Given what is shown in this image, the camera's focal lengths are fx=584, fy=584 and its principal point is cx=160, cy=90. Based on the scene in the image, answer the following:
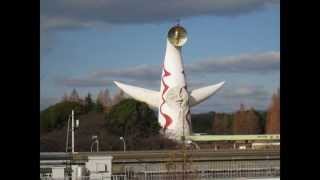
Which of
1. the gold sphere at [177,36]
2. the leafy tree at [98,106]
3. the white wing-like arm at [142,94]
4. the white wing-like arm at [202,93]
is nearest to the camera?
the gold sphere at [177,36]

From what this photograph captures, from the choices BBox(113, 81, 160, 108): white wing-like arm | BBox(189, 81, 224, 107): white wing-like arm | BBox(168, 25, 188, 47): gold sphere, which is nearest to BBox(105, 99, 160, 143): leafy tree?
BBox(113, 81, 160, 108): white wing-like arm

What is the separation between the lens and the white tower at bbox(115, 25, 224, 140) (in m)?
14.1

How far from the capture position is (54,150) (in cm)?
1095

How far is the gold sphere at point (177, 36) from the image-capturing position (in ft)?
44.6

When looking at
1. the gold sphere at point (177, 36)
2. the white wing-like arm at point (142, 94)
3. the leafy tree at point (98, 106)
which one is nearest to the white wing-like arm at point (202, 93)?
the white wing-like arm at point (142, 94)

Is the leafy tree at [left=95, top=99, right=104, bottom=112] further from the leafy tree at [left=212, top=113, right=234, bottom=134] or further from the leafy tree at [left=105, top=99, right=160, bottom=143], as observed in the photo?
the leafy tree at [left=212, top=113, right=234, bottom=134]

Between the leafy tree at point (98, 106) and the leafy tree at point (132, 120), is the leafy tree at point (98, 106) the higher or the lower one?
the higher one

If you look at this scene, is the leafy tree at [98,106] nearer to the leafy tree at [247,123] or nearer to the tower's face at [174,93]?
the tower's face at [174,93]

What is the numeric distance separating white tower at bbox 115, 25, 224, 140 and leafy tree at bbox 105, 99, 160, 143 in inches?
8.4

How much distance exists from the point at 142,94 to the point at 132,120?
4.16 feet

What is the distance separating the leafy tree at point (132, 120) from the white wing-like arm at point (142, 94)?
16 centimetres

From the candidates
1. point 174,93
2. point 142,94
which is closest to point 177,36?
point 174,93
